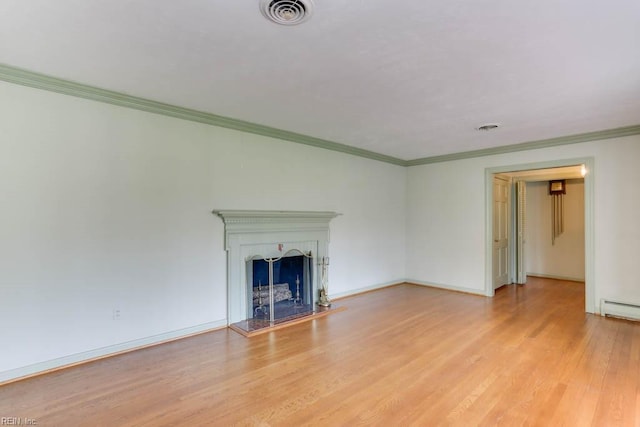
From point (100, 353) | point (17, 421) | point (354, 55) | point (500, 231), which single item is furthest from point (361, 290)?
point (17, 421)

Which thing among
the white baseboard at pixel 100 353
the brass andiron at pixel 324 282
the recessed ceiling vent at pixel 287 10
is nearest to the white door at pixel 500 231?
the brass andiron at pixel 324 282

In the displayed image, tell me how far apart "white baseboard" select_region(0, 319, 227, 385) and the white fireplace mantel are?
15.4 inches

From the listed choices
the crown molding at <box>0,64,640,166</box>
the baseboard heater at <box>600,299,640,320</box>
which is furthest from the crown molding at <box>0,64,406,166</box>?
the baseboard heater at <box>600,299,640,320</box>

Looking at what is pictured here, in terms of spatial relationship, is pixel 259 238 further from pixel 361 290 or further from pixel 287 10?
pixel 287 10

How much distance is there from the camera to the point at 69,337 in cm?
275

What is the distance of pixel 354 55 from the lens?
2270 millimetres

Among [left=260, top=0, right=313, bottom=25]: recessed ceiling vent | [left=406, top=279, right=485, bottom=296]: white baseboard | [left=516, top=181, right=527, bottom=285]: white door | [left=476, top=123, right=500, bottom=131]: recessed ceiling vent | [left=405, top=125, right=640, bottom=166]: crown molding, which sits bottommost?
[left=406, top=279, right=485, bottom=296]: white baseboard

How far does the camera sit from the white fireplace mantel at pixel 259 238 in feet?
12.3

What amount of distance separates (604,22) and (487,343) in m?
2.82

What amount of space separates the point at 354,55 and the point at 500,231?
4.80 meters

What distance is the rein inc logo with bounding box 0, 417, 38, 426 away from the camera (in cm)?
199

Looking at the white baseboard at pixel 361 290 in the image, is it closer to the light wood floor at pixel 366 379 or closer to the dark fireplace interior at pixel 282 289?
the dark fireplace interior at pixel 282 289

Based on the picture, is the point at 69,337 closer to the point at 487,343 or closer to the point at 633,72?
the point at 487,343

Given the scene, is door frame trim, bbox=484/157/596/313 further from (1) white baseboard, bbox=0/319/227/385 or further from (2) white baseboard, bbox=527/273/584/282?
(1) white baseboard, bbox=0/319/227/385
